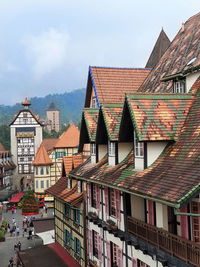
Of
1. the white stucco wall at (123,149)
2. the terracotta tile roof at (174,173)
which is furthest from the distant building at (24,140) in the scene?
the terracotta tile roof at (174,173)

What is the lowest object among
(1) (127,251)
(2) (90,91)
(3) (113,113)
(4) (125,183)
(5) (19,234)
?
(5) (19,234)

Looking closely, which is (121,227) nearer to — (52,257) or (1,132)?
(52,257)

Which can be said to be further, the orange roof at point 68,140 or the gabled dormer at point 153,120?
the orange roof at point 68,140

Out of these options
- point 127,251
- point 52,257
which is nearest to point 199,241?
point 127,251

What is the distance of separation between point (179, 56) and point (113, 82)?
595cm

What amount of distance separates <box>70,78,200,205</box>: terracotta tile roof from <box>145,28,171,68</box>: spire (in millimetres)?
→ 19134

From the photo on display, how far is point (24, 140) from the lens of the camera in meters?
70.8

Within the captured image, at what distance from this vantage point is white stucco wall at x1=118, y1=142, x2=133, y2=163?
561 inches

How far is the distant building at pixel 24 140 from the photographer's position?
7012 cm

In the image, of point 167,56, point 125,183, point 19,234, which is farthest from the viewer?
point 19,234

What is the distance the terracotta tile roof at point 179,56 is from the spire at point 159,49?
12077mm

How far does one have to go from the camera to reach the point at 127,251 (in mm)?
13461

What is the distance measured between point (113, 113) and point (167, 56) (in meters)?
5.73

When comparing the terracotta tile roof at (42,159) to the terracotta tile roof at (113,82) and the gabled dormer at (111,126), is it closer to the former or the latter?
the terracotta tile roof at (113,82)
